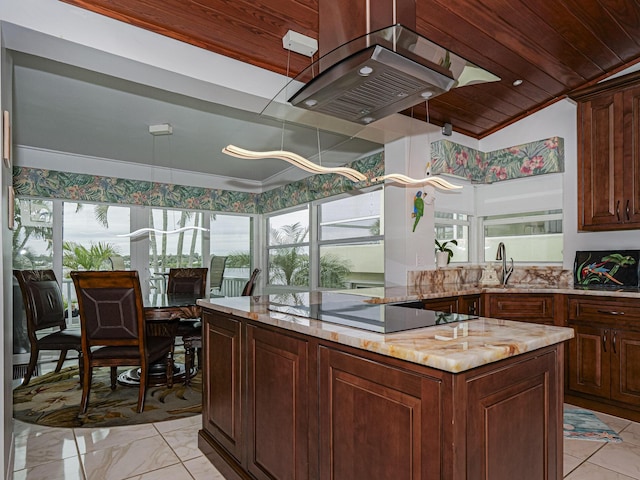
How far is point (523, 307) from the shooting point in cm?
342

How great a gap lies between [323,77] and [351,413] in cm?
129

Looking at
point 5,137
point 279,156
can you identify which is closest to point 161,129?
point 279,156

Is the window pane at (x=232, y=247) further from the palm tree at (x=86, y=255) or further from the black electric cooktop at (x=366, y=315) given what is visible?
the black electric cooktop at (x=366, y=315)

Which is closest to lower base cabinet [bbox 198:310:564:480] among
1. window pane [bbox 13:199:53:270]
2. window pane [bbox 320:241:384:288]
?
window pane [bbox 320:241:384:288]

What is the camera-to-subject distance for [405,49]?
1.45m

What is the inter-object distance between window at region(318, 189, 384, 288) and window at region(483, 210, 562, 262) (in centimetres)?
119

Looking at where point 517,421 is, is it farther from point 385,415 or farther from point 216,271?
point 216,271

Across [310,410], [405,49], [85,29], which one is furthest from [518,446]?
[85,29]

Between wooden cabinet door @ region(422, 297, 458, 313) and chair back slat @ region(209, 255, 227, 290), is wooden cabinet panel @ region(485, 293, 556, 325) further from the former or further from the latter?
chair back slat @ region(209, 255, 227, 290)

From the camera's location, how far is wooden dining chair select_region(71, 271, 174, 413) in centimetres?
287

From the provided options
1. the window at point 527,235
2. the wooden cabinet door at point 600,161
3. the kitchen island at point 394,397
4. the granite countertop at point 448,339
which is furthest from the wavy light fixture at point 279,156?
the window at point 527,235

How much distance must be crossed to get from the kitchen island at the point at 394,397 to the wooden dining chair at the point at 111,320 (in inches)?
50.9

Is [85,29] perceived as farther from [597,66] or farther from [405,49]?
[597,66]

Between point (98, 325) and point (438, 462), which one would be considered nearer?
point (438, 462)
